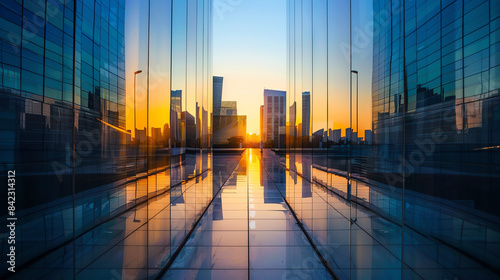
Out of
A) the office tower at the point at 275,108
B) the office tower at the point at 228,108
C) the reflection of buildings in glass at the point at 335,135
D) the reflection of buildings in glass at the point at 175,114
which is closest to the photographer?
the reflection of buildings in glass at the point at 335,135

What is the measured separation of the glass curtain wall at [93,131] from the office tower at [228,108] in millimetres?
27030

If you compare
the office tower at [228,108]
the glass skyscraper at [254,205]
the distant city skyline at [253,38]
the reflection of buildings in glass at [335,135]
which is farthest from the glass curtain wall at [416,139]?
the office tower at [228,108]

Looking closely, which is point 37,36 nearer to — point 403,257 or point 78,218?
point 78,218

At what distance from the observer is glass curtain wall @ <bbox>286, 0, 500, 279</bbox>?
1.39 m

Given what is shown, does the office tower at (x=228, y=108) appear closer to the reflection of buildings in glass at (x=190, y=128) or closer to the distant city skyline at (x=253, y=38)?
the distant city skyline at (x=253, y=38)

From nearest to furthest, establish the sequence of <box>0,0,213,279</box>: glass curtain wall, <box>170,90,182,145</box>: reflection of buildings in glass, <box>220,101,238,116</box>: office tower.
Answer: <box>0,0,213,279</box>: glass curtain wall, <box>170,90,182,145</box>: reflection of buildings in glass, <box>220,101,238,116</box>: office tower

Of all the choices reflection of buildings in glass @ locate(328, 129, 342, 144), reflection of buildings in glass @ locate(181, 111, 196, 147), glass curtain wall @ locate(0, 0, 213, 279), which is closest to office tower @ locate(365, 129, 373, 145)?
reflection of buildings in glass @ locate(328, 129, 342, 144)

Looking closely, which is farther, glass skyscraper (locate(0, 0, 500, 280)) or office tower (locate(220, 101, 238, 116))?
office tower (locate(220, 101, 238, 116))

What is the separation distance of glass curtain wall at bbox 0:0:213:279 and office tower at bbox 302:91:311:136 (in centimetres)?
332

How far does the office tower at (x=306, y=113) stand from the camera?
6.78m

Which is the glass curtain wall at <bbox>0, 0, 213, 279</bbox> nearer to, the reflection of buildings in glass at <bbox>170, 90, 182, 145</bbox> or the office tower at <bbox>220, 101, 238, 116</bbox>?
the reflection of buildings in glass at <bbox>170, 90, 182, 145</bbox>

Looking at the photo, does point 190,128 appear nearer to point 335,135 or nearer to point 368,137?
point 335,135

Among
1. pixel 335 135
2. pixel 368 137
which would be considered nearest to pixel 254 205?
pixel 335 135

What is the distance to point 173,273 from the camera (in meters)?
2.73
